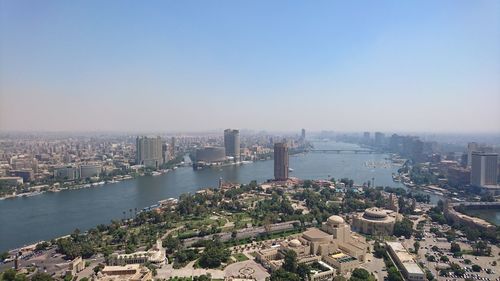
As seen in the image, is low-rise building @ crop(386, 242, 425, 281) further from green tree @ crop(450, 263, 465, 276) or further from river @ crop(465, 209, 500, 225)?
river @ crop(465, 209, 500, 225)

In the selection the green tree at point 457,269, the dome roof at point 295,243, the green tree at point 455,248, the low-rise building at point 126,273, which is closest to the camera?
the low-rise building at point 126,273

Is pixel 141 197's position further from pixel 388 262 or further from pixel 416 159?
pixel 416 159

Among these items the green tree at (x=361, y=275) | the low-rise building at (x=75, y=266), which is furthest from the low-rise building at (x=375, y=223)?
A: the low-rise building at (x=75, y=266)

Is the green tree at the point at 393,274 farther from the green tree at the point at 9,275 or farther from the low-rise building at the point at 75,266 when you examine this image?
the green tree at the point at 9,275

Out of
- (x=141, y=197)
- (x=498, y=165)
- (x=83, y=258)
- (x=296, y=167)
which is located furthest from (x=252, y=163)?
(x=83, y=258)

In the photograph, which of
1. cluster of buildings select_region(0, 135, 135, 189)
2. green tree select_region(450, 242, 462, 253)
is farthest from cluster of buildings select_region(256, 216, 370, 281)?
cluster of buildings select_region(0, 135, 135, 189)

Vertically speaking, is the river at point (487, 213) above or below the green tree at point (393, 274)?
below
